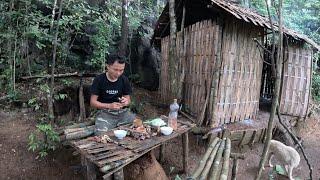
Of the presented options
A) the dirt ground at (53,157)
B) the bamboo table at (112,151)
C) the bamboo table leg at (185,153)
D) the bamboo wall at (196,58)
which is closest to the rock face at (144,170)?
the bamboo table at (112,151)

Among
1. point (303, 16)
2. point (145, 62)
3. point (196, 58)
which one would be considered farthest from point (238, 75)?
point (303, 16)

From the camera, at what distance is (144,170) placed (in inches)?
179

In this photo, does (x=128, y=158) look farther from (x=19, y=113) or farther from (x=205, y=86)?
(x=19, y=113)

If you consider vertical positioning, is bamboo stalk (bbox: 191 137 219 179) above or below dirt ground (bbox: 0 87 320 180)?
above

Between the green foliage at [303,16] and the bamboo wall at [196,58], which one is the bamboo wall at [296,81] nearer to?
the bamboo wall at [196,58]

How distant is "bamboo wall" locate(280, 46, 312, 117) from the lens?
8406mm

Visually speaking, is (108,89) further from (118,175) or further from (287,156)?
(287,156)

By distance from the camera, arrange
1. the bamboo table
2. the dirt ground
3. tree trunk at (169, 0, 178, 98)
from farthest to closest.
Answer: tree trunk at (169, 0, 178, 98)
the dirt ground
the bamboo table

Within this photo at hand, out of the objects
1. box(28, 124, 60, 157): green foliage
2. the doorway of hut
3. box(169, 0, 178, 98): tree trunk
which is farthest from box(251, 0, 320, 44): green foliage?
box(28, 124, 60, 157): green foliage

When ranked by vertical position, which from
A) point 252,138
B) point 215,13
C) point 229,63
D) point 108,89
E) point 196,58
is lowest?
point 252,138

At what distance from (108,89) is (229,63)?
121 inches

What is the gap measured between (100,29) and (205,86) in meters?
4.59

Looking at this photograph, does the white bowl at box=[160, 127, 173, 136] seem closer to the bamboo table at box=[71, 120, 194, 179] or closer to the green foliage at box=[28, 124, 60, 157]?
the bamboo table at box=[71, 120, 194, 179]

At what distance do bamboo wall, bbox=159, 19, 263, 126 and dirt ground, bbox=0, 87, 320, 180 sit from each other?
0.84 m
